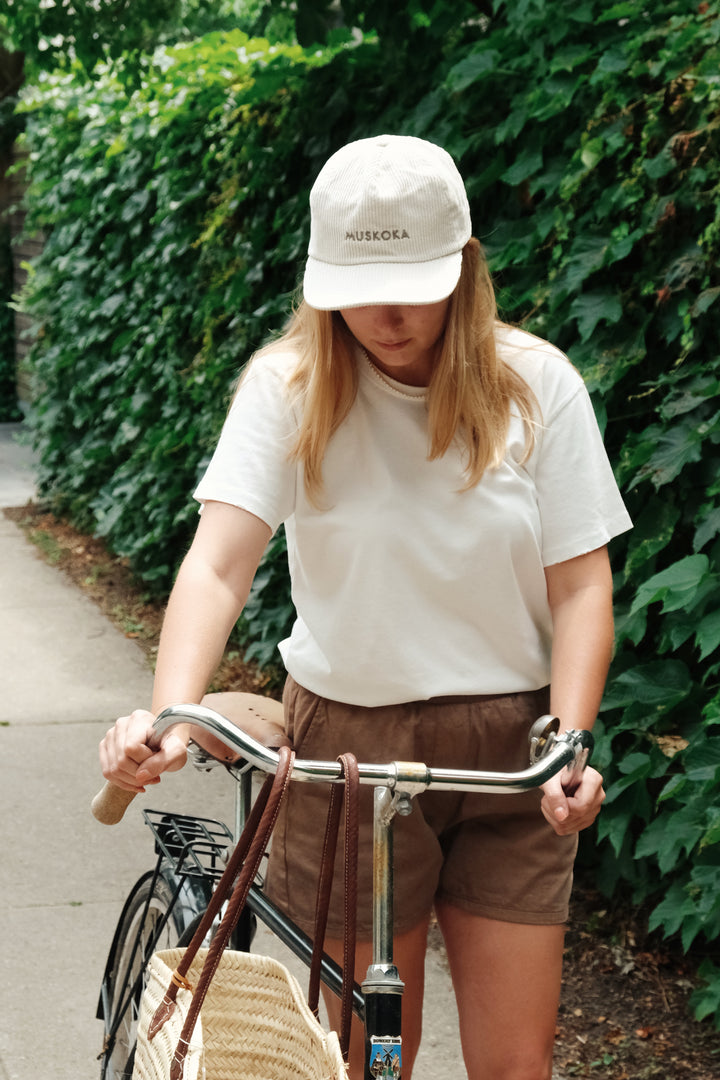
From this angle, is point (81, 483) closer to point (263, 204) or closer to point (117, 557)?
point (117, 557)

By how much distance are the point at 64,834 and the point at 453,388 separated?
3.00 meters

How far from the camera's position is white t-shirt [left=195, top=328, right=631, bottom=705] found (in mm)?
1828

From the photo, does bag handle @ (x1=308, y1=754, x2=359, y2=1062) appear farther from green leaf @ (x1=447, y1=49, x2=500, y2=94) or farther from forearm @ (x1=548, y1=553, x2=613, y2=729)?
green leaf @ (x1=447, y1=49, x2=500, y2=94)

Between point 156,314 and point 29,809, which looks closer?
point 29,809

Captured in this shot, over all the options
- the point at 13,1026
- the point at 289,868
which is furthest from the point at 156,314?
the point at 289,868

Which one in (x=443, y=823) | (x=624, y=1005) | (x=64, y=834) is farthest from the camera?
(x=64, y=834)

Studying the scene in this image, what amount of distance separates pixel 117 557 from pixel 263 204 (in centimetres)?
310

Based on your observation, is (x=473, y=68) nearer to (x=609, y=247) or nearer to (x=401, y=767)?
(x=609, y=247)

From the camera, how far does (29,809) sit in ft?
14.8

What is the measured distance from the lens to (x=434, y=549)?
6.01 ft

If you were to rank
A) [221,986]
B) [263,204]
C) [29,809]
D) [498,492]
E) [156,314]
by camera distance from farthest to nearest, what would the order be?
[156,314], [263,204], [29,809], [498,492], [221,986]

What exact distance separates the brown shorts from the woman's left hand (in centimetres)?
22

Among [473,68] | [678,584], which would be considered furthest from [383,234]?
[473,68]

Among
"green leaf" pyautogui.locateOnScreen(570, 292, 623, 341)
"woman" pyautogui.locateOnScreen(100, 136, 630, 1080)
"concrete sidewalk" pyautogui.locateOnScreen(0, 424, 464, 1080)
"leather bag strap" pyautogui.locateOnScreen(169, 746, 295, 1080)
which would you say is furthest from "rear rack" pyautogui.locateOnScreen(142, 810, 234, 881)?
"green leaf" pyautogui.locateOnScreen(570, 292, 623, 341)
